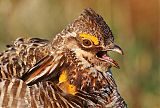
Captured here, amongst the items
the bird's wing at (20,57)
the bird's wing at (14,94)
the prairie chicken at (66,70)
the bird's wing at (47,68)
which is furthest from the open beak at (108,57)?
the bird's wing at (14,94)

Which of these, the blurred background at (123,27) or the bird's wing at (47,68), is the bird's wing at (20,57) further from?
the blurred background at (123,27)

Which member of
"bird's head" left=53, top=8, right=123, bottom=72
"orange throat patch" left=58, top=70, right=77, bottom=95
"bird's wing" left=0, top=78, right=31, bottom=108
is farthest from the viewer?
"orange throat patch" left=58, top=70, right=77, bottom=95

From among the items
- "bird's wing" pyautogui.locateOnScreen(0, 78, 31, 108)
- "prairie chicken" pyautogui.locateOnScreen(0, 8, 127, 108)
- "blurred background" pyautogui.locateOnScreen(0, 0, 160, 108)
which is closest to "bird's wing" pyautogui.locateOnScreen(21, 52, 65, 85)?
"prairie chicken" pyautogui.locateOnScreen(0, 8, 127, 108)

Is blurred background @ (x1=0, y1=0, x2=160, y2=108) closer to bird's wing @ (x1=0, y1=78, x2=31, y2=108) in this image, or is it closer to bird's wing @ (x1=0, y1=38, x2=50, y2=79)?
bird's wing @ (x1=0, y1=38, x2=50, y2=79)

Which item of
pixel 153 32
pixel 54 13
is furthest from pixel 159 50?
pixel 54 13

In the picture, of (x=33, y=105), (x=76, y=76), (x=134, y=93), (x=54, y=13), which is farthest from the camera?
(x=54, y=13)

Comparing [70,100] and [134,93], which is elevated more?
[134,93]

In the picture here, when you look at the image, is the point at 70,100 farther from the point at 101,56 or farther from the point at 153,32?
the point at 153,32
